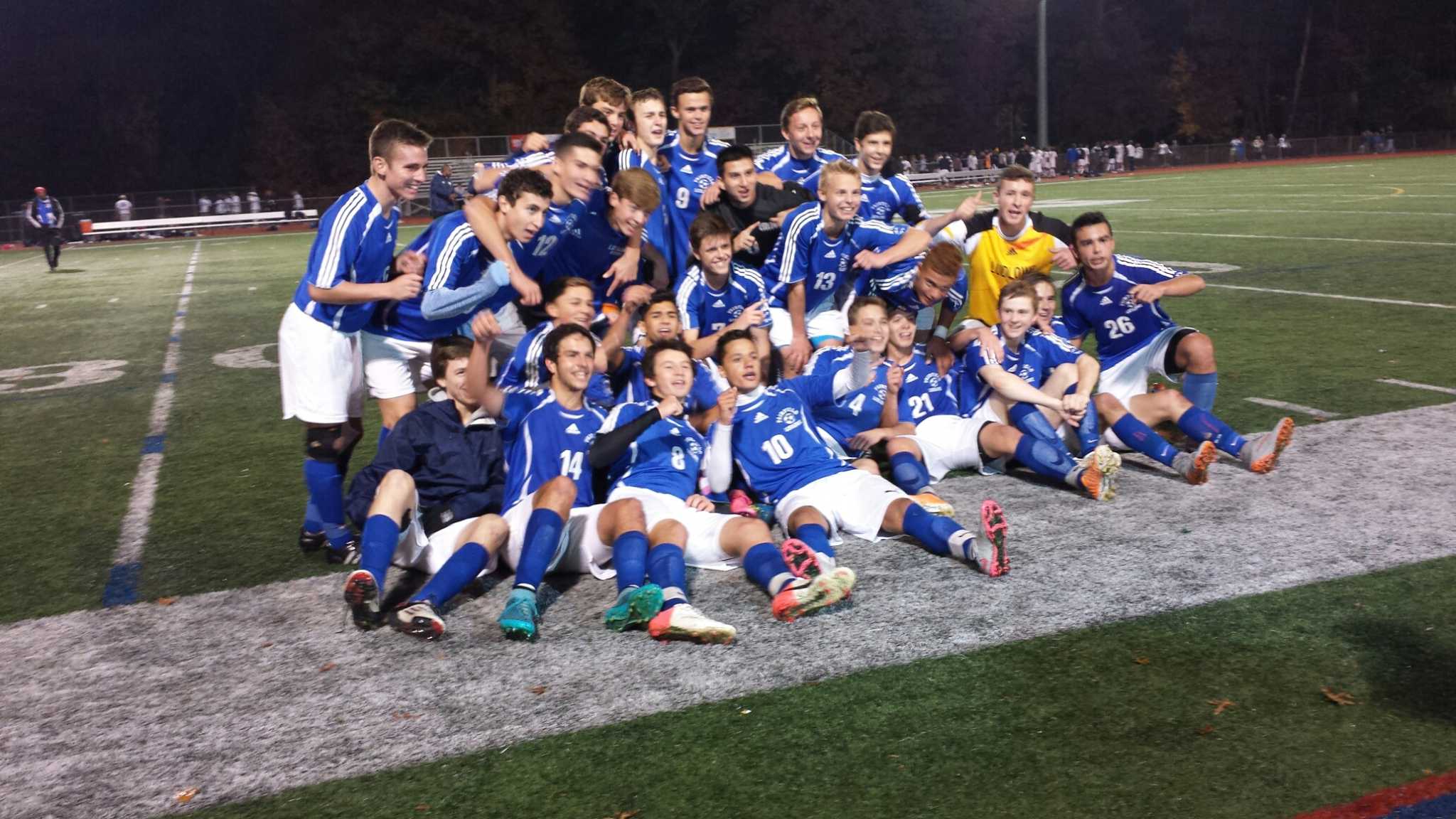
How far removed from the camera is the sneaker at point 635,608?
404cm

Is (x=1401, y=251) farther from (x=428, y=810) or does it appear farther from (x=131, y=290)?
(x=131, y=290)

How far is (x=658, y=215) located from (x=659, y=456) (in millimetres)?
2430

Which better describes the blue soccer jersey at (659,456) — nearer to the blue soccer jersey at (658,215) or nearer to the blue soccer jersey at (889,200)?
the blue soccer jersey at (658,215)

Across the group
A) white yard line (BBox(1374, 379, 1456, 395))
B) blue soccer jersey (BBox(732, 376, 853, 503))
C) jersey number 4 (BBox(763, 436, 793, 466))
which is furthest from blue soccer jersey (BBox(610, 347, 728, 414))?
white yard line (BBox(1374, 379, 1456, 395))

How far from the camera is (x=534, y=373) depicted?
220 inches

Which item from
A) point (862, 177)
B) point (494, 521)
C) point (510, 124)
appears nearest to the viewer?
point (494, 521)

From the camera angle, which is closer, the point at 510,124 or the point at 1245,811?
the point at 1245,811

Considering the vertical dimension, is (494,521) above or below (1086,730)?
above

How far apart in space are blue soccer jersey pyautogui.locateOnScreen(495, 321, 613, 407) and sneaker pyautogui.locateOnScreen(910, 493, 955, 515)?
151 centimetres

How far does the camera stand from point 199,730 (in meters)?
3.57

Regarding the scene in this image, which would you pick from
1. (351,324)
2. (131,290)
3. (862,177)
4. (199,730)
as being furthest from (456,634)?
(131,290)

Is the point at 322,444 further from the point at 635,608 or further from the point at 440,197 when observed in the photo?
the point at 440,197

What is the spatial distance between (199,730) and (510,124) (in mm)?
49217

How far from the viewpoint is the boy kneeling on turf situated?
4.23 m
